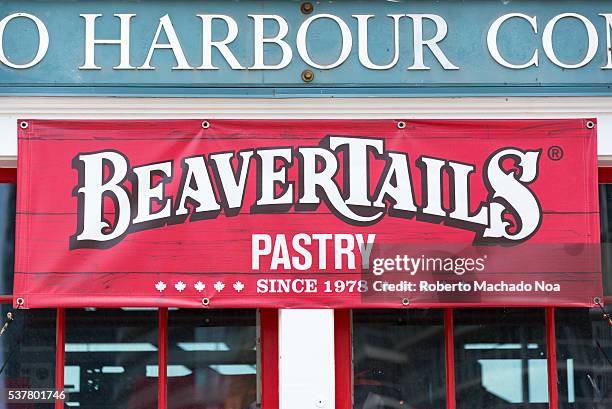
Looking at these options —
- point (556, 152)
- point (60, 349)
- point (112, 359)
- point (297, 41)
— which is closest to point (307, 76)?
point (297, 41)

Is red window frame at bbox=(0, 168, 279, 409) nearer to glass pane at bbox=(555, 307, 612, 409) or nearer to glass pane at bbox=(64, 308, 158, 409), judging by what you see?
glass pane at bbox=(64, 308, 158, 409)

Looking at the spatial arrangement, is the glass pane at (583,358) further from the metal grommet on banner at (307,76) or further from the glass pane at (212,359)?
the metal grommet on banner at (307,76)

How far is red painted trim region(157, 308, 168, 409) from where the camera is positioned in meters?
6.22

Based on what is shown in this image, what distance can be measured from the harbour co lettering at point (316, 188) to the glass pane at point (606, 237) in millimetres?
516

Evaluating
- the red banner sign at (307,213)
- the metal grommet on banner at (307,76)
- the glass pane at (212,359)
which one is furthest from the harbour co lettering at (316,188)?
the glass pane at (212,359)

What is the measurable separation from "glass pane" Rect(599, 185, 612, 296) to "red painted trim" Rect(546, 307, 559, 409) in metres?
0.37

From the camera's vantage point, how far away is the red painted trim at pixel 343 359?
623 centimetres

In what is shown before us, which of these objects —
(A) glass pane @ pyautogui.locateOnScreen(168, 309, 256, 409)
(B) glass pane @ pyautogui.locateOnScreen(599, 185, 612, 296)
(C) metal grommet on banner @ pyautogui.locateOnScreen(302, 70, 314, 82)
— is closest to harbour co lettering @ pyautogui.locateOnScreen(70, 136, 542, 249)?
(C) metal grommet on banner @ pyautogui.locateOnScreen(302, 70, 314, 82)

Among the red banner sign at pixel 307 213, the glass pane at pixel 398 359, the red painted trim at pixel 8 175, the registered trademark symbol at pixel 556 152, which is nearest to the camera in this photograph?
the red banner sign at pixel 307 213

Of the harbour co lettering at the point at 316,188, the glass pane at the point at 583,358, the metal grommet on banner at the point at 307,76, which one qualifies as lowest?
the glass pane at the point at 583,358

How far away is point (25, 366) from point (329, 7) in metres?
2.65

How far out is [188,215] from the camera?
607cm

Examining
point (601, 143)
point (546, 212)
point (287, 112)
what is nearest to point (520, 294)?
point (546, 212)

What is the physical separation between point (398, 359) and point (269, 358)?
721 millimetres
